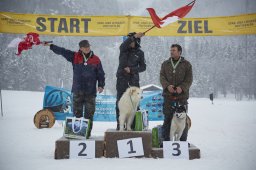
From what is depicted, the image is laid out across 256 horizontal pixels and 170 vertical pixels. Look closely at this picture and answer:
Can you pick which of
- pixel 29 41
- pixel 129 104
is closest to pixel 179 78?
pixel 129 104

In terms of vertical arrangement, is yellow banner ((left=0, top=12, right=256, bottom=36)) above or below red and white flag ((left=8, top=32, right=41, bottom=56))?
above

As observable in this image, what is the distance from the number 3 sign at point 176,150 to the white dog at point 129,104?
739 mm

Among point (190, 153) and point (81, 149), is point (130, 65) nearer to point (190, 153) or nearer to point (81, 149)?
point (81, 149)

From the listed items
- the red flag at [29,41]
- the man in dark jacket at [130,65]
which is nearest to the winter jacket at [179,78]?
the man in dark jacket at [130,65]

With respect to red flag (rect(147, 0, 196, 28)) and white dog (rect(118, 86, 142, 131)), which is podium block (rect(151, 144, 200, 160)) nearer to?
white dog (rect(118, 86, 142, 131))

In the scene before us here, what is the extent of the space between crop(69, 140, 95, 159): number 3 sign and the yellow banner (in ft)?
19.9

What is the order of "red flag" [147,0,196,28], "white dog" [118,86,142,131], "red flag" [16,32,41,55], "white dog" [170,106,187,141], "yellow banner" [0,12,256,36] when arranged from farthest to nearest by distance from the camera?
"yellow banner" [0,12,256,36], "red flag" [16,32,41,55], "red flag" [147,0,196,28], "white dog" [170,106,187,141], "white dog" [118,86,142,131]

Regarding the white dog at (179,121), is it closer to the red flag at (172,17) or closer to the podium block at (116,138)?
the podium block at (116,138)

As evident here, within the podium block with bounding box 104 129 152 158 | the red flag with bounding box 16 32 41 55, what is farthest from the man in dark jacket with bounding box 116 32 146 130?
the red flag with bounding box 16 32 41 55

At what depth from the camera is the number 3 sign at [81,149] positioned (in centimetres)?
483

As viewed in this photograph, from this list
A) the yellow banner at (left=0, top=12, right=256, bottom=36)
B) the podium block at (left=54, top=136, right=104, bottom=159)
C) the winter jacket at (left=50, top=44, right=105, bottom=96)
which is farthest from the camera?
the yellow banner at (left=0, top=12, right=256, bottom=36)

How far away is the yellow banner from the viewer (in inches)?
405

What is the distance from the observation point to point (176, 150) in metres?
4.97

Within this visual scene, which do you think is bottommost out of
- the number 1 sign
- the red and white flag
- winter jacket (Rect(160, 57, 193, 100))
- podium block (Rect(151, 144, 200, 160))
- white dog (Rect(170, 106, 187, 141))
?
podium block (Rect(151, 144, 200, 160))
